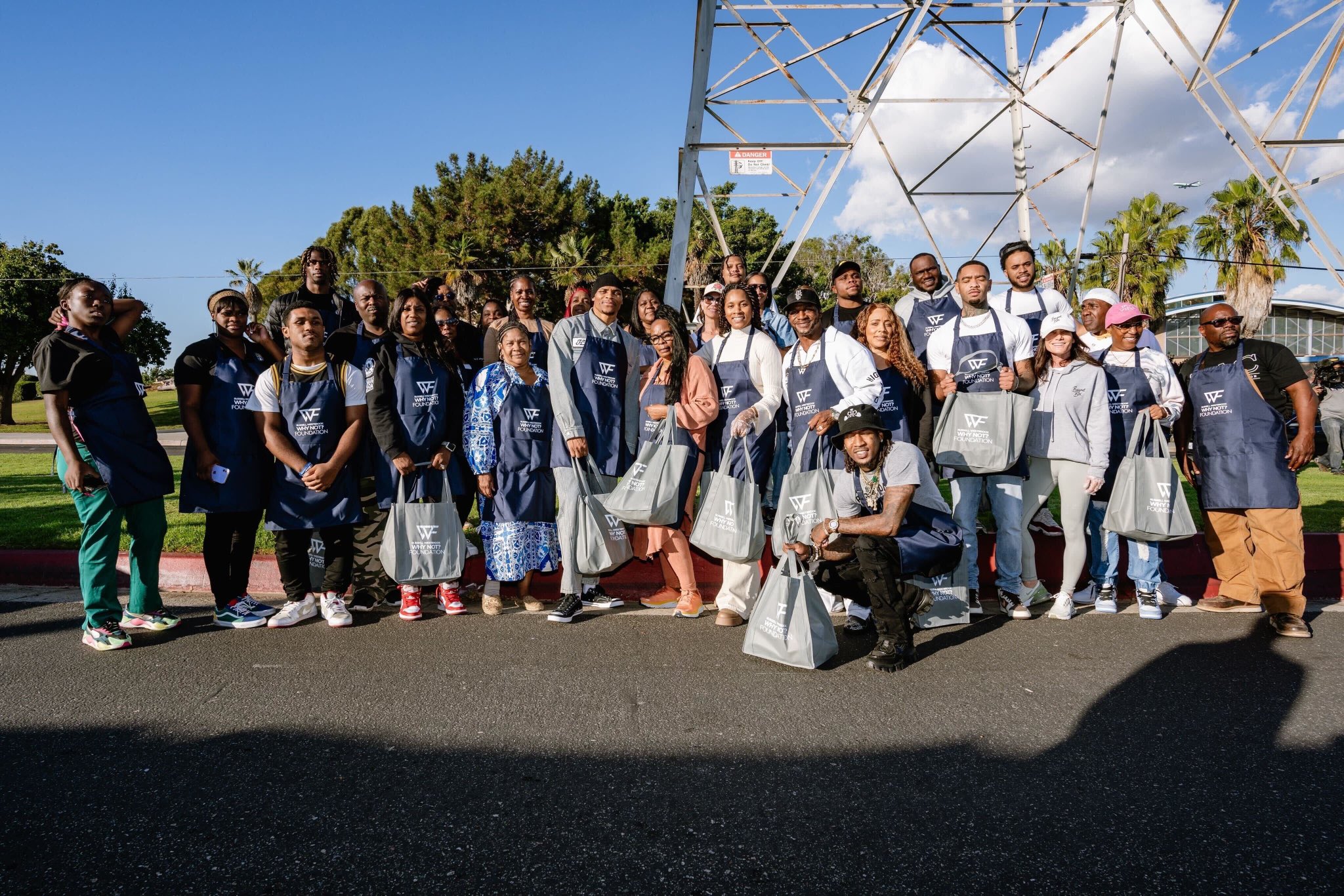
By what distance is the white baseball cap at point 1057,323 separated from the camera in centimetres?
522

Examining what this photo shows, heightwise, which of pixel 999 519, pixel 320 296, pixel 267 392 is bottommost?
pixel 999 519

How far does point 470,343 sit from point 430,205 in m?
37.0

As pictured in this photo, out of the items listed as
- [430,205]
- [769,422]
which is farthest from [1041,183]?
[430,205]

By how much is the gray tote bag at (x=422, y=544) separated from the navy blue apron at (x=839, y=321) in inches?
120

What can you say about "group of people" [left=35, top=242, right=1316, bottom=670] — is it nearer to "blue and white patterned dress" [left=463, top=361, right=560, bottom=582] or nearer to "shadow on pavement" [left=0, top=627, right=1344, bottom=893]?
"blue and white patterned dress" [left=463, top=361, right=560, bottom=582]

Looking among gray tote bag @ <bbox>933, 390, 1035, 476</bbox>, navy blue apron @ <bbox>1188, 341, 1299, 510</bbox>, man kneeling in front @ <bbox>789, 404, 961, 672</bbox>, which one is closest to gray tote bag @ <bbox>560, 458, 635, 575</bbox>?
man kneeling in front @ <bbox>789, 404, 961, 672</bbox>

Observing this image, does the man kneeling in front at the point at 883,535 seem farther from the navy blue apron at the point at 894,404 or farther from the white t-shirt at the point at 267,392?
the white t-shirt at the point at 267,392

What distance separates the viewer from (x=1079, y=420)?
5133 mm

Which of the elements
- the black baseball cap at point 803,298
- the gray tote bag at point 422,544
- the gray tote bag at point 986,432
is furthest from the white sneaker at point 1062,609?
the gray tote bag at point 422,544

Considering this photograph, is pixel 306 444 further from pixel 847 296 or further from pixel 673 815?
pixel 847 296

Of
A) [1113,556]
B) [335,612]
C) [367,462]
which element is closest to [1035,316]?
[1113,556]

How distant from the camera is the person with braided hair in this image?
18.9 ft

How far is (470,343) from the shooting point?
6238 millimetres

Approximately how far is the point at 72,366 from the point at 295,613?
1828mm
